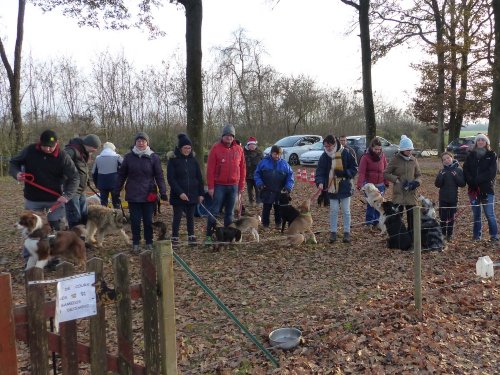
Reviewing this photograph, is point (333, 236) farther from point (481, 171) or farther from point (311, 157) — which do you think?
point (311, 157)

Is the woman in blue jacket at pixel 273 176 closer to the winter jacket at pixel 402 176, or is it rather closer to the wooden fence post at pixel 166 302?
the winter jacket at pixel 402 176

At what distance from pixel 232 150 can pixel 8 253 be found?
400cm

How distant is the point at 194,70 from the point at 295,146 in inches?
569

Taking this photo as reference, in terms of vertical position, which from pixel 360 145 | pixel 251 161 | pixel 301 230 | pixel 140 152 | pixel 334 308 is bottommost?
pixel 334 308

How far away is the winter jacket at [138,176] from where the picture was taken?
7.01m

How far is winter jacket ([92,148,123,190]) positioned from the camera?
8.91 m

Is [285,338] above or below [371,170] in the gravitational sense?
below

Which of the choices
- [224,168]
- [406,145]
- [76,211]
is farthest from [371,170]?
[76,211]

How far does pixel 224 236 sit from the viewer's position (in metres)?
7.59

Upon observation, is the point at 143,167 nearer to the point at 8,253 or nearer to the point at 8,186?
the point at 8,253

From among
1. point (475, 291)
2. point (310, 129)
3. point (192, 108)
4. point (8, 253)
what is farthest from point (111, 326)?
point (310, 129)

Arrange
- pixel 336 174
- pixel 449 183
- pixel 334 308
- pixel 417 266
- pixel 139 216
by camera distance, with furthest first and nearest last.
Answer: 1. pixel 449 183
2. pixel 336 174
3. pixel 139 216
4. pixel 334 308
5. pixel 417 266

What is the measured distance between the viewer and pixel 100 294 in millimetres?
2746

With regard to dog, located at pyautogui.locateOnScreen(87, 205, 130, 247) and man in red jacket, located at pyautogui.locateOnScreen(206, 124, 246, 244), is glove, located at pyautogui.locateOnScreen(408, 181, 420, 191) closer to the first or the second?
man in red jacket, located at pyautogui.locateOnScreen(206, 124, 246, 244)
